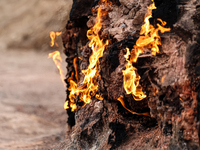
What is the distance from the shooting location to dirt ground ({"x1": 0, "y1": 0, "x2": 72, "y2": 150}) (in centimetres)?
1337

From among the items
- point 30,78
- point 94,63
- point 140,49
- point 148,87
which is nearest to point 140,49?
point 140,49

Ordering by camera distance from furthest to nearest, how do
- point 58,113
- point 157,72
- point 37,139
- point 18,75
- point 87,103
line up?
1. point 18,75
2. point 58,113
3. point 37,139
4. point 87,103
5. point 157,72

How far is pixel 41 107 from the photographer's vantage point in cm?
1969

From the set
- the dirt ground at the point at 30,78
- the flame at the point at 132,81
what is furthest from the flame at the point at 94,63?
the dirt ground at the point at 30,78

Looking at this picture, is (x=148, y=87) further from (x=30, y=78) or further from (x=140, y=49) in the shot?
(x=30, y=78)

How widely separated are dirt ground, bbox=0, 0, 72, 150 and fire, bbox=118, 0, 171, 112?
235 inches

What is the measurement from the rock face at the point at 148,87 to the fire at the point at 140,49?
0.13 metres

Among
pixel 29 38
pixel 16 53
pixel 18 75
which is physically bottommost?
pixel 18 75

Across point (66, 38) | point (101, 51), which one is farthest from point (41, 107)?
point (101, 51)

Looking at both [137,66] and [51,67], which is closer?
[137,66]

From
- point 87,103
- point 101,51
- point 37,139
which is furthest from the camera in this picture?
point 37,139

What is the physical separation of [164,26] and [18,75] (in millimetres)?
23328

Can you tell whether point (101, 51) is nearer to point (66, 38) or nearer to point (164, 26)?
point (164, 26)

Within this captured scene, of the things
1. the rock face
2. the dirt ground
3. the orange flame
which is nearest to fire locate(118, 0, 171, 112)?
the orange flame
